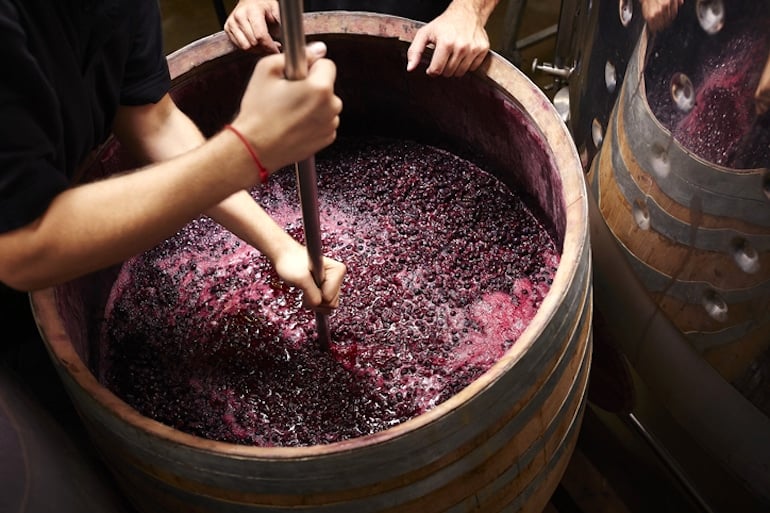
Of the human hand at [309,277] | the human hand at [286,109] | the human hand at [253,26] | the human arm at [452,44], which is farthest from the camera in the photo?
the human hand at [253,26]

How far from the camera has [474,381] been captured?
38.5 inches

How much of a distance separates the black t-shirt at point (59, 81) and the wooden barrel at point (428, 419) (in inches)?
10.1

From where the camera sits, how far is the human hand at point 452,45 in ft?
4.43

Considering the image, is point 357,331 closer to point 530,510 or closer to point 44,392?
point 530,510

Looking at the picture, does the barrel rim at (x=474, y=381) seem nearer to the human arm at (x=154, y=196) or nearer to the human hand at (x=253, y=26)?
the human hand at (x=253, y=26)

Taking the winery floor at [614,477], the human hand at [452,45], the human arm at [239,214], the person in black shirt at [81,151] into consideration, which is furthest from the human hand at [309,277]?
the winery floor at [614,477]

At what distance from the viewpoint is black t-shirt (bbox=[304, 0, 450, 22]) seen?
1.86 m

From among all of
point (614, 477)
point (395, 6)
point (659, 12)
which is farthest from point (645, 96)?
point (614, 477)

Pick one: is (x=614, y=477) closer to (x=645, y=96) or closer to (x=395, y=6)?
(x=645, y=96)

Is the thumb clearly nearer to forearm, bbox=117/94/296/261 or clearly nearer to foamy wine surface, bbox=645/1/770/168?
forearm, bbox=117/94/296/261

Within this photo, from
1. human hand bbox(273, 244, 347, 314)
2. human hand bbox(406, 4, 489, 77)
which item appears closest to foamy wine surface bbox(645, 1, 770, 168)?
human hand bbox(406, 4, 489, 77)

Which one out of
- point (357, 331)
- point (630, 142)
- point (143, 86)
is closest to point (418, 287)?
point (357, 331)

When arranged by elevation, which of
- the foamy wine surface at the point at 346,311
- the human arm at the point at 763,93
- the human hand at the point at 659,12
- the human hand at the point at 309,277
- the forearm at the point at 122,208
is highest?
the human hand at the point at 659,12

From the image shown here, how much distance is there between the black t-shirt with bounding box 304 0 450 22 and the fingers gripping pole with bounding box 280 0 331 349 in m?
0.95
